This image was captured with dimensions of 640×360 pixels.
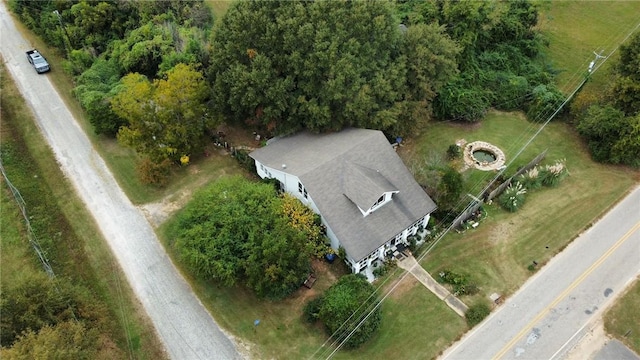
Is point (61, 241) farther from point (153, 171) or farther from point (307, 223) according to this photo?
point (307, 223)

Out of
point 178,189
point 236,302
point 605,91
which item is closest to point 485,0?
point 605,91

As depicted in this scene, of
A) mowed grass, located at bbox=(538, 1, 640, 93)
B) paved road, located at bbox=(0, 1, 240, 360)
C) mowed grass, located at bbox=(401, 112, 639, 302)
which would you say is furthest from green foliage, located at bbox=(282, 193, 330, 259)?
mowed grass, located at bbox=(538, 1, 640, 93)

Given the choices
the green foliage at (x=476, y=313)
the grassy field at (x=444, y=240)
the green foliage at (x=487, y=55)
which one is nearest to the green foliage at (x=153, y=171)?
the grassy field at (x=444, y=240)

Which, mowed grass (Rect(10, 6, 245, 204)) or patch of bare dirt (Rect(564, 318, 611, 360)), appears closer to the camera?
patch of bare dirt (Rect(564, 318, 611, 360))

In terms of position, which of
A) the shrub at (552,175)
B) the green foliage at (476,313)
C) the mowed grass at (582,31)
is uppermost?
the mowed grass at (582,31)

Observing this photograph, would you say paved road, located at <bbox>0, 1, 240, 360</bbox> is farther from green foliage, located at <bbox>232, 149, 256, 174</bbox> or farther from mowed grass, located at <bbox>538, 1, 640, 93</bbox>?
mowed grass, located at <bbox>538, 1, 640, 93</bbox>

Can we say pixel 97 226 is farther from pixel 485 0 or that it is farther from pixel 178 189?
pixel 485 0

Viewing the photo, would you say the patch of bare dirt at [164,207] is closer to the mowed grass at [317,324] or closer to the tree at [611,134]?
the mowed grass at [317,324]

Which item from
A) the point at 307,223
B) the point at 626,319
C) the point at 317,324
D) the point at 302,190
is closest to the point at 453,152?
the point at 302,190
